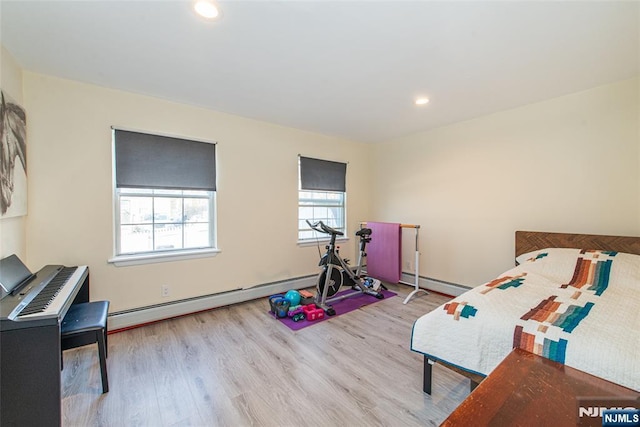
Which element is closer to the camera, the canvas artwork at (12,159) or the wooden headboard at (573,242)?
the canvas artwork at (12,159)

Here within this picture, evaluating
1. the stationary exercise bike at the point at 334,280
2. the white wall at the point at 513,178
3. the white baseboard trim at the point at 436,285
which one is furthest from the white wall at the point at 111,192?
the white wall at the point at 513,178

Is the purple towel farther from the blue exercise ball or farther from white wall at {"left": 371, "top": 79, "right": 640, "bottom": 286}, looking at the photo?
the blue exercise ball

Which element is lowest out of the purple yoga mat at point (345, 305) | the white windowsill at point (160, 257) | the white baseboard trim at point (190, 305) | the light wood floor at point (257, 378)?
the light wood floor at point (257, 378)

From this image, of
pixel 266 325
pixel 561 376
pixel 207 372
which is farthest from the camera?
pixel 266 325

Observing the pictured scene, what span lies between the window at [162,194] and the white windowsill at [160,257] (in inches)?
2.6

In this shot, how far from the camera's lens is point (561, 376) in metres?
0.98

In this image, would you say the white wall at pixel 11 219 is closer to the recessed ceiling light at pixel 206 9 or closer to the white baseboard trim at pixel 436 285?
the recessed ceiling light at pixel 206 9

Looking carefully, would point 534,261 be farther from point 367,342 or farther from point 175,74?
point 175,74

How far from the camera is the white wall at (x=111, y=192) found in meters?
2.39

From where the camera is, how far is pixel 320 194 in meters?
4.44

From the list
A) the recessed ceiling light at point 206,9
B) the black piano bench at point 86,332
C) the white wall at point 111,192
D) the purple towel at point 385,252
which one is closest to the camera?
the recessed ceiling light at point 206,9

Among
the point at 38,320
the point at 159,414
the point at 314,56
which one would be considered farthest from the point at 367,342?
the point at 314,56

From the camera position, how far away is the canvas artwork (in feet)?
6.13

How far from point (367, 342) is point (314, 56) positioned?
2539 mm
